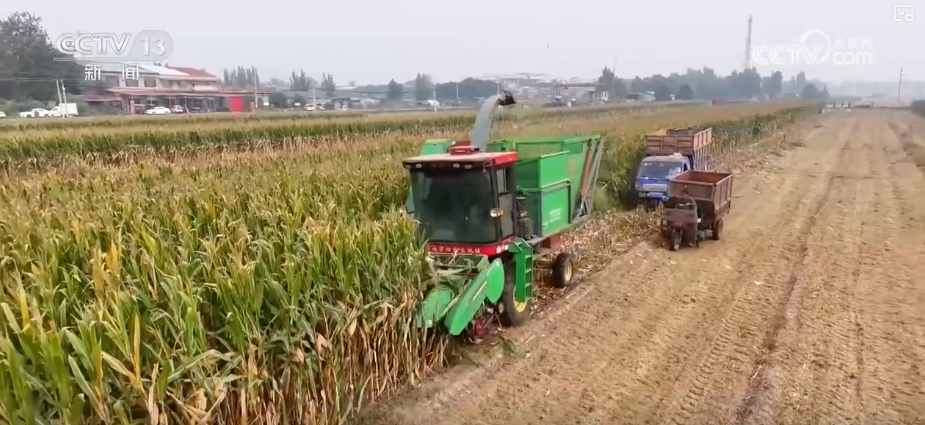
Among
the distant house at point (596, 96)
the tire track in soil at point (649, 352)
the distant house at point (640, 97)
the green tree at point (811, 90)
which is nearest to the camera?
the tire track in soil at point (649, 352)

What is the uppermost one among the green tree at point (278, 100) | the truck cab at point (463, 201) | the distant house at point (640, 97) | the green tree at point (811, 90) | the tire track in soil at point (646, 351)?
the green tree at point (811, 90)

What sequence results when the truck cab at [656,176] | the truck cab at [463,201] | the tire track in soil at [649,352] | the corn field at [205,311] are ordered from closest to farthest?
the corn field at [205,311] → the tire track in soil at [649,352] → the truck cab at [463,201] → the truck cab at [656,176]

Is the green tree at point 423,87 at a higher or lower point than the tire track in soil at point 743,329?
higher

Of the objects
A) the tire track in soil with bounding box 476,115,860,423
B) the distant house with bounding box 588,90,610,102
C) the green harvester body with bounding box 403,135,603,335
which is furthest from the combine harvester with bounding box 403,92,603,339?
the distant house with bounding box 588,90,610,102

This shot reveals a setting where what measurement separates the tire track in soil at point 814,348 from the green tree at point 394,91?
3129 inches

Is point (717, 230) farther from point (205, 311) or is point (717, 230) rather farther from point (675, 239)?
point (205, 311)

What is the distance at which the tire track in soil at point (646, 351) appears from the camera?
5430 millimetres

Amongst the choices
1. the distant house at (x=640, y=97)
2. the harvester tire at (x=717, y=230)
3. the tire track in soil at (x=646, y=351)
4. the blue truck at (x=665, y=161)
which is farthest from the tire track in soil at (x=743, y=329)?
the distant house at (x=640, y=97)

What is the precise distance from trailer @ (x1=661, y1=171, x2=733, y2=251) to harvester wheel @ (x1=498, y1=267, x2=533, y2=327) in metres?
4.71

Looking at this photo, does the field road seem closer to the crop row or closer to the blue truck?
the blue truck

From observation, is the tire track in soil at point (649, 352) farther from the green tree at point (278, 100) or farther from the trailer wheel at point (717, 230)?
the green tree at point (278, 100)

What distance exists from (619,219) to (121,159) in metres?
14.2

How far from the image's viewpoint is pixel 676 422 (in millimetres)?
5195

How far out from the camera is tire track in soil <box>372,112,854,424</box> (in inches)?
214
